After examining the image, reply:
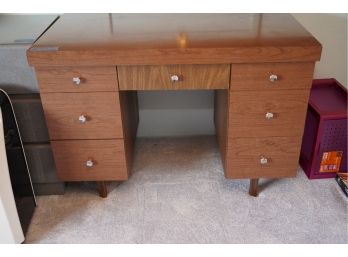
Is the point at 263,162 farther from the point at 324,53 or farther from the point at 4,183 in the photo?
the point at 4,183

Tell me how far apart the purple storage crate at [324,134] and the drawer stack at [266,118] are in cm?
23

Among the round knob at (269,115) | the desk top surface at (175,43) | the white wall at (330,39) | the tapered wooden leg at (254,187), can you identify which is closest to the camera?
the desk top surface at (175,43)

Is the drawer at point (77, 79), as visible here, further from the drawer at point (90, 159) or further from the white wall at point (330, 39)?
the white wall at point (330, 39)

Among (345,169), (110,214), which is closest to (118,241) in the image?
(110,214)

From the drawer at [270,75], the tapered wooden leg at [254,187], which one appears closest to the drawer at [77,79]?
the drawer at [270,75]

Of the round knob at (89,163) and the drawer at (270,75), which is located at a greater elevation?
the drawer at (270,75)

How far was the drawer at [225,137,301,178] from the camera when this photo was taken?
45.5 inches

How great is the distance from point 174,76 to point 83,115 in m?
0.34

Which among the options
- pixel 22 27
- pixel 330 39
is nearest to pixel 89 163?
pixel 22 27

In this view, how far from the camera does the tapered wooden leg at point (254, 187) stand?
51.1 inches

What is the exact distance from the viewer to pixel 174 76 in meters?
1.03

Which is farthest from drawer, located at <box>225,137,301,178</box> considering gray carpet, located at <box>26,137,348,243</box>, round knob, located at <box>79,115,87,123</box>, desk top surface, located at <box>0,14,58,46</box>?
desk top surface, located at <box>0,14,58,46</box>

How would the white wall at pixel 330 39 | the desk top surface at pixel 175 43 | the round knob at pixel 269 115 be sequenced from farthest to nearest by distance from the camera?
the white wall at pixel 330 39 → the round knob at pixel 269 115 → the desk top surface at pixel 175 43

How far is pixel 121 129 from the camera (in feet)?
3.73
